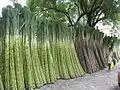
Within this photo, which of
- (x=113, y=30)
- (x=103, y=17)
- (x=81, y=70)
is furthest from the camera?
(x=113, y=30)

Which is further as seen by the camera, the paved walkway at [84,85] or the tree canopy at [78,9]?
the tree canopy at [78,9]

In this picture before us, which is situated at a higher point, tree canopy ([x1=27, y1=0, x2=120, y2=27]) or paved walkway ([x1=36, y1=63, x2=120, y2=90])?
tree canopy ([x1=27, y1=0, x2=120, y2=27])

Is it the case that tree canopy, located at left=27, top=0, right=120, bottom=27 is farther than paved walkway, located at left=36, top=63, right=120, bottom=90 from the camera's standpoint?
Yes

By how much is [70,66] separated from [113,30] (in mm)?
12470

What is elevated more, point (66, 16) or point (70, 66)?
point (66, 16)

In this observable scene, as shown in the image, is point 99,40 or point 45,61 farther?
point 99,40

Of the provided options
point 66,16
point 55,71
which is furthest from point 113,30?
point 55,71

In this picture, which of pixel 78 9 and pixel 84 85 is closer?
pixel 84 85

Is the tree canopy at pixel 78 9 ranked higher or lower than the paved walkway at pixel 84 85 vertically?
higher

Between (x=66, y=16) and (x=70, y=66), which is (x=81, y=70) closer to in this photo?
(x=70, y=66)

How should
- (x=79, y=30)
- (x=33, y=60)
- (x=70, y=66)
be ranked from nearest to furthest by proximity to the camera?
1. (x=33, y=60)
2. (x=70, y=66)
3. (x=79, y=30)

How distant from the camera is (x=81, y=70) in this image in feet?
41.5

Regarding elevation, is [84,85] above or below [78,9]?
below

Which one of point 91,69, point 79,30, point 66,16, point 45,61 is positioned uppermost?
point 66,16
